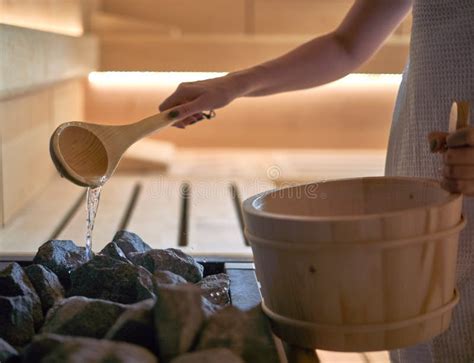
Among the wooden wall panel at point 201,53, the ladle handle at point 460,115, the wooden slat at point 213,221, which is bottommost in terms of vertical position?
the wooden slat at point 213,221

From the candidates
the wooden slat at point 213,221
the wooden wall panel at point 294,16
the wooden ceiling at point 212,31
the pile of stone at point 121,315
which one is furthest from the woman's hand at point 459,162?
the wooden wall panel at point 294,16

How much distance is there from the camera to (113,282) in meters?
0.84

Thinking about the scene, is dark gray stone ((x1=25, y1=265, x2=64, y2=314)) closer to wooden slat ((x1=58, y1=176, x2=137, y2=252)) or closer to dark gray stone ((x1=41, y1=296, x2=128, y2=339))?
dark gray stone ((x1=41, y1=296, x2=128, y2=339))

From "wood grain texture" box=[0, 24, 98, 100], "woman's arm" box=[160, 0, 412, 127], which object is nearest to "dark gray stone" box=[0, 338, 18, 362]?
"woman's arm" box=[160, 0, 412, 127]

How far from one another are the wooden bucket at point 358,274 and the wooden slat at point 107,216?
3.09ft

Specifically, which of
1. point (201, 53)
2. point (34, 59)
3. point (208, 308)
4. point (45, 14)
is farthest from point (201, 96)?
point (201, 53)

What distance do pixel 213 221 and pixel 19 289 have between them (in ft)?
3.52

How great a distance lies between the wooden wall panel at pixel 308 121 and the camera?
2980 mm

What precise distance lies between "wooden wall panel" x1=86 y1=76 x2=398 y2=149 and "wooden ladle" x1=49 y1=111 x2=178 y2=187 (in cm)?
198

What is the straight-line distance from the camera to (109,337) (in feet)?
2.23

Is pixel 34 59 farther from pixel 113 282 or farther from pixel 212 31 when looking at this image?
pixel 212 31

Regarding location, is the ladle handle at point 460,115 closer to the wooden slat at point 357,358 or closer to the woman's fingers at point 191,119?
the woman's fingers at point 191,119

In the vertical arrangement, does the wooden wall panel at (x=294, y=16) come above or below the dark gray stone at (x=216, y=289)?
above

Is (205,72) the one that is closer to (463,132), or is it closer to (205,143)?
(205,143)
